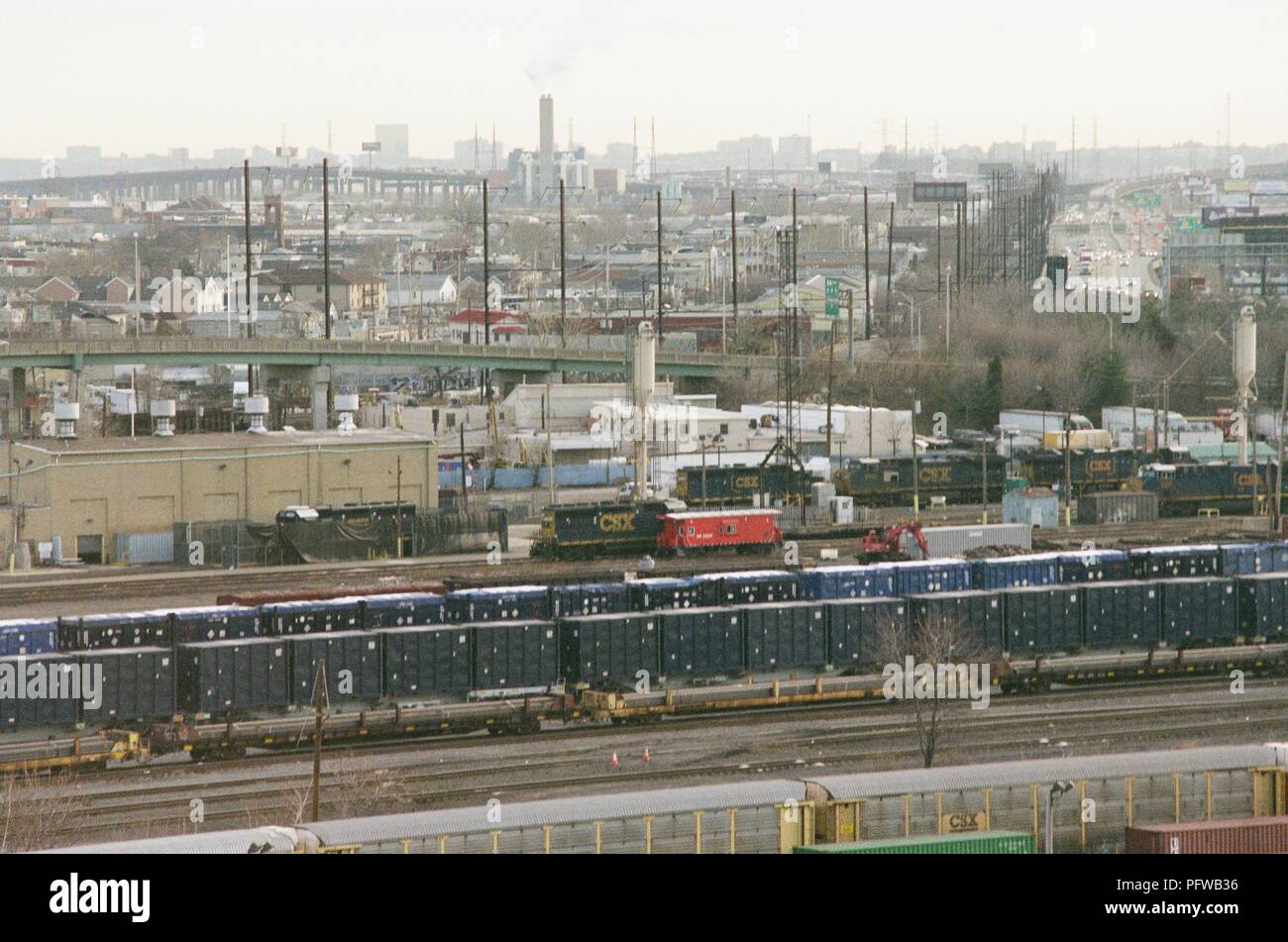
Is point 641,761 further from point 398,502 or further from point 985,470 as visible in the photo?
point 985,470

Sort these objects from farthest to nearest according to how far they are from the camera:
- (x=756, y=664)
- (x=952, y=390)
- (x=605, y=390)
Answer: (x=952, y=390) → (x=605, y=390) → (x=756, y=664)

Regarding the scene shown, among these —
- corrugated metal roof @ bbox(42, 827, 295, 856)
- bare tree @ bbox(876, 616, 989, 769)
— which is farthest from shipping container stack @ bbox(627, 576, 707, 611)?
corrugated metal roof @ bbox(42, 827, 295, 856)

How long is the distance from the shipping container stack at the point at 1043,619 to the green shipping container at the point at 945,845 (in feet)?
46.4

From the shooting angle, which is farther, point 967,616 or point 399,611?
point 967,616

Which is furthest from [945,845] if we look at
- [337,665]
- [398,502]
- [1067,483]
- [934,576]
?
[1067,483]

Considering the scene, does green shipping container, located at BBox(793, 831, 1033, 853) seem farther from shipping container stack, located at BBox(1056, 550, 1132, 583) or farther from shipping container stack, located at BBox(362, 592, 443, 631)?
shipping container stack, located at BBox(1056, 550, 1132, 583)

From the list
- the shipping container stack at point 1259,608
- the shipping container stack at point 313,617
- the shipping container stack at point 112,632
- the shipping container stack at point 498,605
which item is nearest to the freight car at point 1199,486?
the shipping container stack at point 1259,608

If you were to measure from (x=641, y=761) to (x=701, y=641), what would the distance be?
431 centimetres

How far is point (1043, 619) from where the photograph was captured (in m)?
32.8

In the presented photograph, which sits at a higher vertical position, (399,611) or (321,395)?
(321,395)

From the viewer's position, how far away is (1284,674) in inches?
1324

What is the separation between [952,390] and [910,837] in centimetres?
5666

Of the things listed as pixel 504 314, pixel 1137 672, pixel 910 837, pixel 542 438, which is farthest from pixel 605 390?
pixel 910 837
